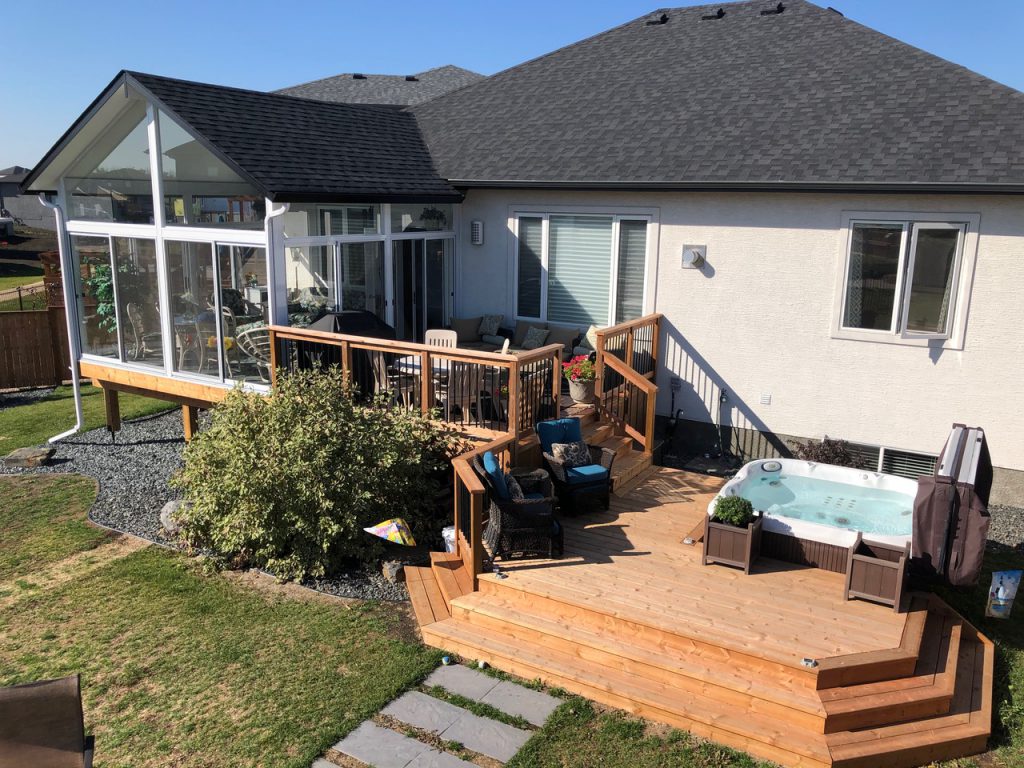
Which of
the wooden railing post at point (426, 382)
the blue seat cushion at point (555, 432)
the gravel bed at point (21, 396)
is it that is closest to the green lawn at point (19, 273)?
the gravel bed at point (21, 396)

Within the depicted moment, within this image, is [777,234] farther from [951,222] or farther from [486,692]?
[486,692]

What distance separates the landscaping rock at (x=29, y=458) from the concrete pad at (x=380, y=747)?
981cm

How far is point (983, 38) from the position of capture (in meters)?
24.5

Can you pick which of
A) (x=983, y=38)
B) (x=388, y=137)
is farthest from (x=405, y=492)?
(x=983, y=38)

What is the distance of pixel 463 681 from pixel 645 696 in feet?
4.92

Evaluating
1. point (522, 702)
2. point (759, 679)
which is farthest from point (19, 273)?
point (759, 679)

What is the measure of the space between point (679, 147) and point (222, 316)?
705cm

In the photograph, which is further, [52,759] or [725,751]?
[725,751]

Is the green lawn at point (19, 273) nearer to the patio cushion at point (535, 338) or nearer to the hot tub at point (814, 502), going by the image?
the patio cushion at point (535, 338)

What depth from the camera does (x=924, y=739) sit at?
5645 mm

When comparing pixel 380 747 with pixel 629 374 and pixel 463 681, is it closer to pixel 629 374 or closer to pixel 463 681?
pixel 463 681

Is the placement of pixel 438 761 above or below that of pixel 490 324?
below

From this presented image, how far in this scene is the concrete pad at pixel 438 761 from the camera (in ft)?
17.9

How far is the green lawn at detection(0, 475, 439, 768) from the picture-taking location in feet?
19.1
